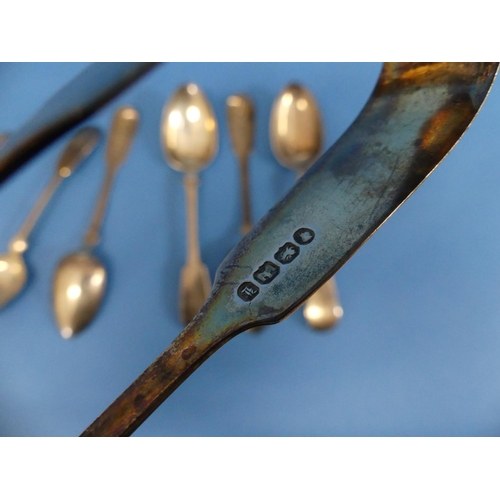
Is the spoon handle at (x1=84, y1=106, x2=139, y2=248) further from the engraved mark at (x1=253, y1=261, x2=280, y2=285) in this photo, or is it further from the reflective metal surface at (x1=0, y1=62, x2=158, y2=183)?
the engraved mark at (x1=253, y1=261, x2=280, y2=285)

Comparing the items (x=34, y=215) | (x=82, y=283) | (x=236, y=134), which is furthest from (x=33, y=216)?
(x=236, y=134)

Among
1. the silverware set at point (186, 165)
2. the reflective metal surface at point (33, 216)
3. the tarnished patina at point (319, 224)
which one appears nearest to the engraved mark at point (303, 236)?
the tarnished patina at point (319, 224)

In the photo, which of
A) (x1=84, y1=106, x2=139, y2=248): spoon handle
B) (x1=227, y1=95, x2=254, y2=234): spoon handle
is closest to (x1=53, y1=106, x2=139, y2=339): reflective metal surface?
(x1=84, y1=106, x2=139, y2=248): spoon handle

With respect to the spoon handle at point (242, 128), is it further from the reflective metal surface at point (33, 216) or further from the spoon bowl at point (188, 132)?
the reflective metal surface at point (33, 216)

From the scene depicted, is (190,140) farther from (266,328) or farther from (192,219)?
(266,328)

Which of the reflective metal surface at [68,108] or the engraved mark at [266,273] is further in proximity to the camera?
the reflective metal surface at [68,108]
